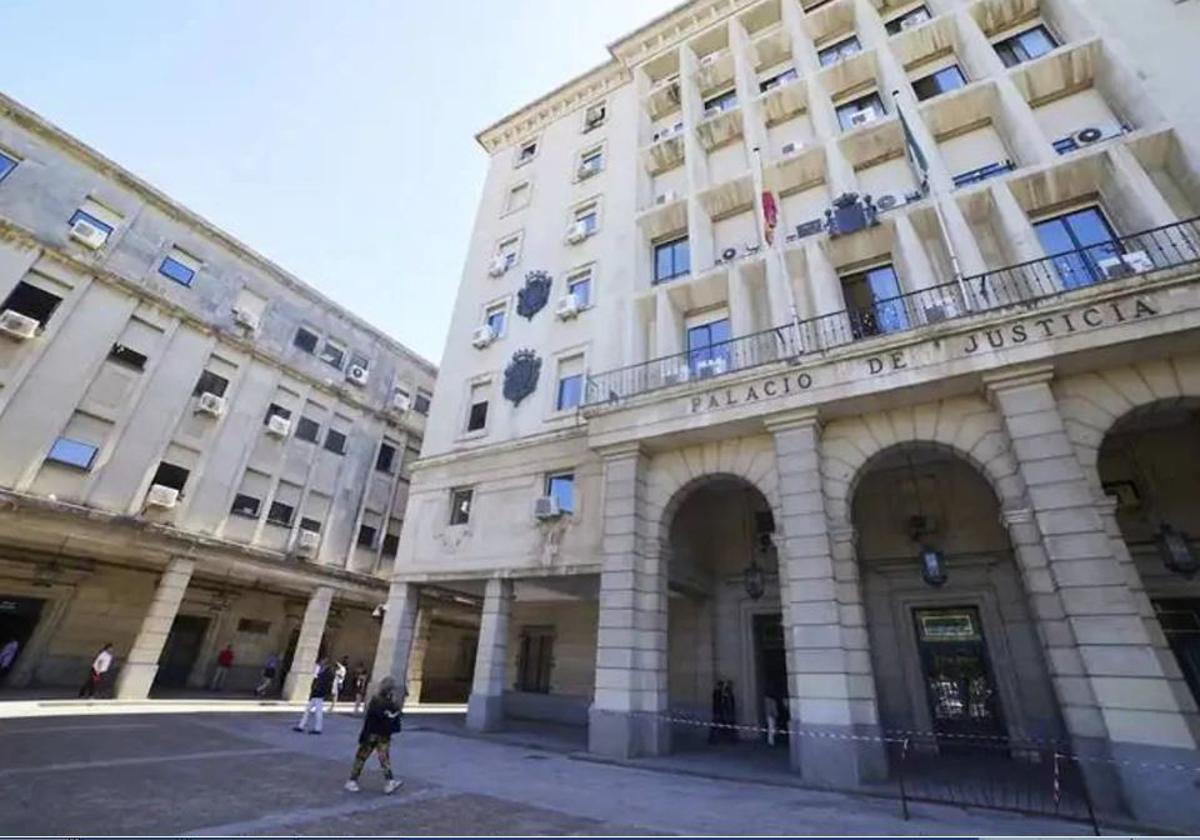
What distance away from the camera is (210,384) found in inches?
917

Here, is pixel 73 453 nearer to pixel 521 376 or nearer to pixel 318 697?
pixel 318 697

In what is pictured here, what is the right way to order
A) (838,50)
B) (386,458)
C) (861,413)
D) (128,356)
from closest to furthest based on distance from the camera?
(861,413)
(838,50)
(128,356)
(386,458)

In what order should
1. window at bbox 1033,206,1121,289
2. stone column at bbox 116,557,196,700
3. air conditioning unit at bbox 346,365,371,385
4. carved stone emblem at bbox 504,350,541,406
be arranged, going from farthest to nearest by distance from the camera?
air conditioning unit at bbox 346,365,371,385 < stone column at bbox 116,557,196,700 < carved stone emblem at bbox 504,350,541,406 < window at bbox 1033,206,1121,289

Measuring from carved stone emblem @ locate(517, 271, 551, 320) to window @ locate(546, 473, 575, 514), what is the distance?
6593 mm

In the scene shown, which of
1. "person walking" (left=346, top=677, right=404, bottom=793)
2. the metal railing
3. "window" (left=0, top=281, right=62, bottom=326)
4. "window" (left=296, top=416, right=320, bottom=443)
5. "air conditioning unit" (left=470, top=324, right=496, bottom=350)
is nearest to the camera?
"person walking" (left=346, top=677, right=404, bottom=793)

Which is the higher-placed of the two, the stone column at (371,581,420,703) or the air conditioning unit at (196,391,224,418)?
the air conditioning unit at (196,391,224,418)

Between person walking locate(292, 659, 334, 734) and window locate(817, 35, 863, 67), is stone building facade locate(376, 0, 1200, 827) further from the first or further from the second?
person walking locate(292, 659, 334, 734)

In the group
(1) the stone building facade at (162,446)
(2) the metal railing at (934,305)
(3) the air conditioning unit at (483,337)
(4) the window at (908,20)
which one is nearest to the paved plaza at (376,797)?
(2) the metal railing at (934,305)

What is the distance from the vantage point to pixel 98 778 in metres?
8.12

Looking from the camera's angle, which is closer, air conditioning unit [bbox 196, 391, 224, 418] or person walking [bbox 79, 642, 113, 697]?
person walking [bbox 79, 642, 113, 697]

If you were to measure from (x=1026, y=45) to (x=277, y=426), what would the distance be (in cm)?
2982

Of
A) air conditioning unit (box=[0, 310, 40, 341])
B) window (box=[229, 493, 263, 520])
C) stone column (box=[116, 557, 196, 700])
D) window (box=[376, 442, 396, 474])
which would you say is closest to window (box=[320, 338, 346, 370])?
window (box=[376, 442, 396, 474])

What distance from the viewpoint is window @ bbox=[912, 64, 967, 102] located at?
52.2ft

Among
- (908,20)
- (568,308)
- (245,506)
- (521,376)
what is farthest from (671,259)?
(245,506)
